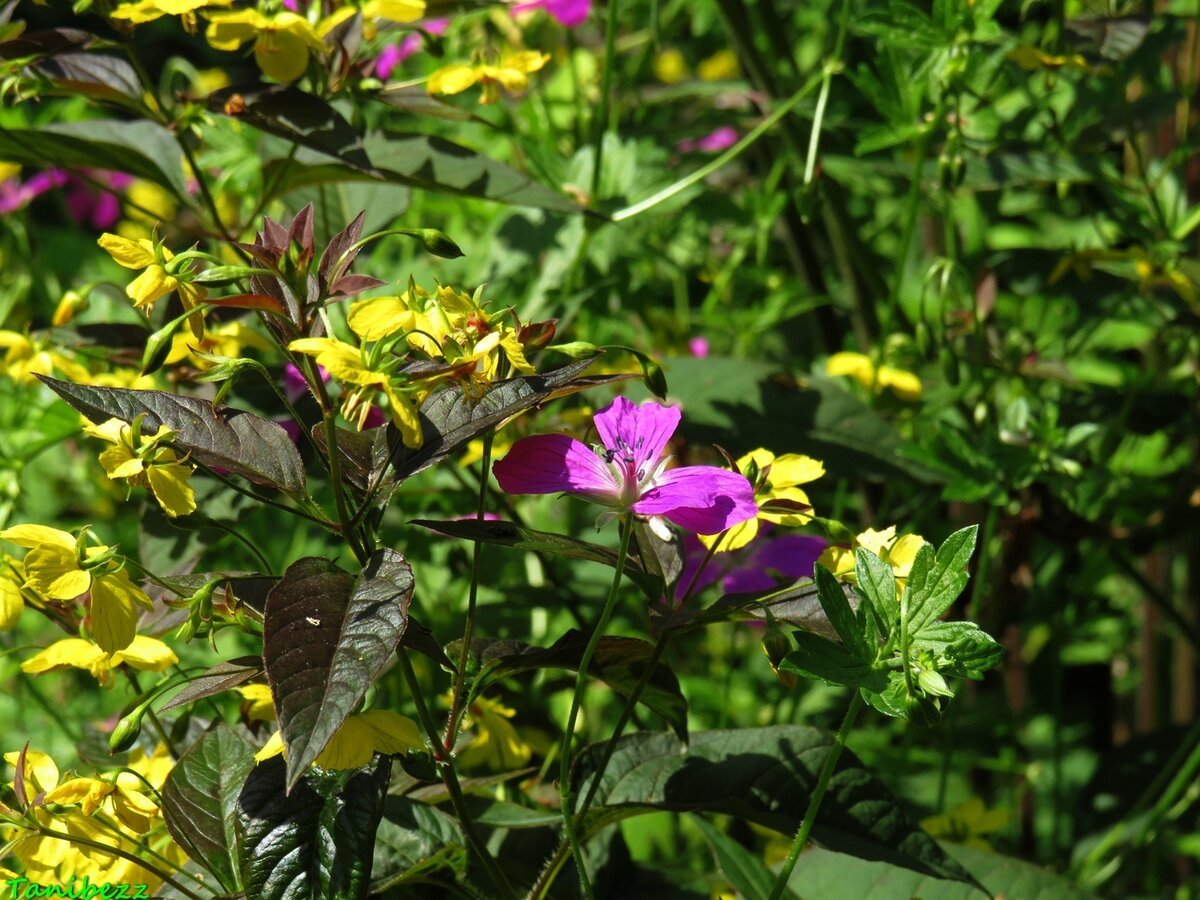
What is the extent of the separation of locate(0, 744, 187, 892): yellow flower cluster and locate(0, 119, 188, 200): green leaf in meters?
0.47

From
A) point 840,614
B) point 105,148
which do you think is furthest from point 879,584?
point 105,148

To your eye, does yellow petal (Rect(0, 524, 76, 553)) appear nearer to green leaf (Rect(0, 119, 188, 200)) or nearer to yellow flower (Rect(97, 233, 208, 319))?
yellow flower (Rect(97, 233, 208, 319))

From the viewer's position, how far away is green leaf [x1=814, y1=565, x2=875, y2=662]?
0.58 meters

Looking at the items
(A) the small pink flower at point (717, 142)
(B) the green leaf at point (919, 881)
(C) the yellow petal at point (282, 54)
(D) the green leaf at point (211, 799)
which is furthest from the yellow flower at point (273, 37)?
(A) the small pink flower at point (717, 142)

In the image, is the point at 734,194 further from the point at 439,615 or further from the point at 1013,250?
the point at 439,615

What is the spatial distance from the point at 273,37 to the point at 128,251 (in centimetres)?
28

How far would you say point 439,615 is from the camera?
1.18m

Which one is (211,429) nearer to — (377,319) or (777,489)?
(377,319)

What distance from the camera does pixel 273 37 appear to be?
2.74 feet

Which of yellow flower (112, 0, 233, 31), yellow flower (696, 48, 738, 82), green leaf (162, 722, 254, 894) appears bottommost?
green leaf (162, 722, 254, 894)

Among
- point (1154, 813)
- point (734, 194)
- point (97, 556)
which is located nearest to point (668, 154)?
point (734, 194)

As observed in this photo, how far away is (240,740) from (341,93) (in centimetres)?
52

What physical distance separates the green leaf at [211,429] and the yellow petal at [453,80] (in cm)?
36

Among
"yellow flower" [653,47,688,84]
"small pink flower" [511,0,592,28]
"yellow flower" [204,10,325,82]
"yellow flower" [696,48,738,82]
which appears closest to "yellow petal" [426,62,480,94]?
"yellow flower" [204,10,325,82]
